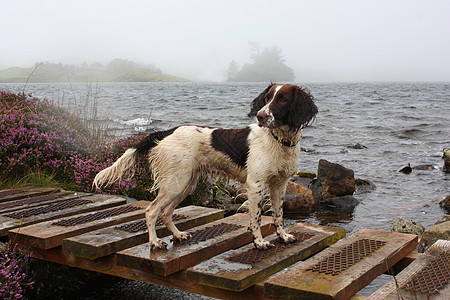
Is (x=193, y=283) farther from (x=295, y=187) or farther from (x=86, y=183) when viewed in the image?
(x=295, y=187)

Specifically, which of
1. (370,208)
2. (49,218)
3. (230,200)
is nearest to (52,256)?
(49,218)

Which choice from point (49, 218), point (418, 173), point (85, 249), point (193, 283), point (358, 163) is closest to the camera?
point (193, 283)

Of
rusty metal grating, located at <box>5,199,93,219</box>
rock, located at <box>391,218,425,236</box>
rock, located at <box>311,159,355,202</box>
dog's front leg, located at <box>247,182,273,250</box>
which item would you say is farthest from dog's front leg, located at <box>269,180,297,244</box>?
rock, located at <box>311,159,355,202</box>

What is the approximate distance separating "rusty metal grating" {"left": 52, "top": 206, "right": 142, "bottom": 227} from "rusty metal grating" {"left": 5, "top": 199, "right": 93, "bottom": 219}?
45 cm

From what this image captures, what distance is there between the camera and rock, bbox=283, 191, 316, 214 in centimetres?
856

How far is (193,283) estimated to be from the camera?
340cm

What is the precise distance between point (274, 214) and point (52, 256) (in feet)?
7.18

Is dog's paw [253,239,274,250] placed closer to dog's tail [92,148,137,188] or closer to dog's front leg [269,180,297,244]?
dog's front leg [269,180,297,244]

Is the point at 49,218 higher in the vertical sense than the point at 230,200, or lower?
higher

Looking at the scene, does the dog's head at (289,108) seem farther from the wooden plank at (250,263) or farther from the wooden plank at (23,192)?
the wooden plank at (23,192)

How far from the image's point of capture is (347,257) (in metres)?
3.50

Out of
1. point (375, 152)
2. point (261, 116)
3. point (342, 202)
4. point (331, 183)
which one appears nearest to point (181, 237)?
point (261, 116)

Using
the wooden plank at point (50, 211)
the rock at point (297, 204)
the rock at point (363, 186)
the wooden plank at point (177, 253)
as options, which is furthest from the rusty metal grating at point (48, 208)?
the rock at point (363, 186)

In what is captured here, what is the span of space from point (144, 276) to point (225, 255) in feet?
2.31
